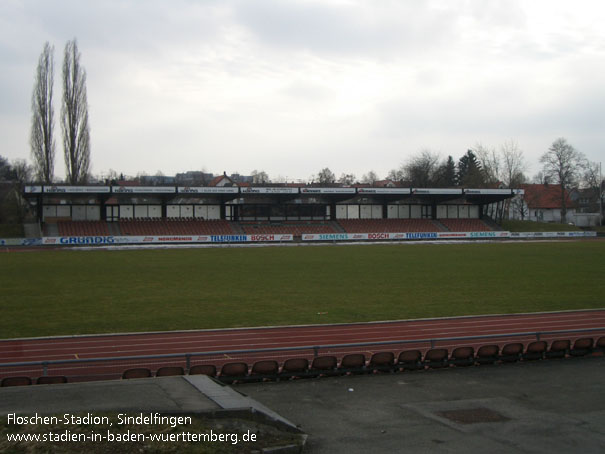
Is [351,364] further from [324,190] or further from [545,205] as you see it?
[545,205]

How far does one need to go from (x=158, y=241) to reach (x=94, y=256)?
14.5 metres

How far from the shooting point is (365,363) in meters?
14.6

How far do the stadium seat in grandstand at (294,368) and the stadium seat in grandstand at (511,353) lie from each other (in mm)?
5418

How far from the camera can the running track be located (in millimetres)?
15609

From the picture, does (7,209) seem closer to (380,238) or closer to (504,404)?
(380,238)

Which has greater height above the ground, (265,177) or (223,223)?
(265,177)

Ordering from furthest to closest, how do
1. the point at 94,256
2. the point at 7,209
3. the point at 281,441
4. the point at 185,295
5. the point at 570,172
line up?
the point at 570,172
the point at 7,209
the point at 94,256
the point at 185,295
the point at 281,441

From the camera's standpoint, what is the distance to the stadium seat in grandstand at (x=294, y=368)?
13461mm

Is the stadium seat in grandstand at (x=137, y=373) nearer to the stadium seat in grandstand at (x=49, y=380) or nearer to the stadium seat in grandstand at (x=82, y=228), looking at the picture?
the stadium seat in grandstand at (x=49, y=380)

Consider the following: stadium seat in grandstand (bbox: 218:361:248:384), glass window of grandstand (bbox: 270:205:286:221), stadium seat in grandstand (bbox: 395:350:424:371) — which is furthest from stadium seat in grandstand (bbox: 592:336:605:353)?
glass window of grandstand (bbox: 270:205:286:221)

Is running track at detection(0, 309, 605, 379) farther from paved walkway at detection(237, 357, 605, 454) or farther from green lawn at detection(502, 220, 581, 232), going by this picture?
green lawn at detection(502, 220, 581, 232)

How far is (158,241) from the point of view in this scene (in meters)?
61.7

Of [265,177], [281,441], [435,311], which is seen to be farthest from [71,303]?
[265,177]

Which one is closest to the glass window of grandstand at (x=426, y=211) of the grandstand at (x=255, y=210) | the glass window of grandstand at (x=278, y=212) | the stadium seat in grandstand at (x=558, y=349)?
the grandstand at (x=255, y=210)
